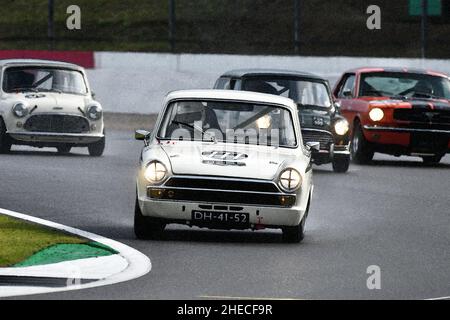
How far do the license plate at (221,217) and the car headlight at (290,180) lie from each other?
44 cm

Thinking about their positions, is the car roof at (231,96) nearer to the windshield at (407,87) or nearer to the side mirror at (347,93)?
the side mirror at (347,93)

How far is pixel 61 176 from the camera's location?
71.3ft

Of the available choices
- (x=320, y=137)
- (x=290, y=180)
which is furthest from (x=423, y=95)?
(x=290, y=180)

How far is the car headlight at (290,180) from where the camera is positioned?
14.1 metres

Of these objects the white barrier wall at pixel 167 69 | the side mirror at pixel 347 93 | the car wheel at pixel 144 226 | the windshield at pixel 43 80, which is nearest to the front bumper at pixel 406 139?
the side mirror at pixel 347 93

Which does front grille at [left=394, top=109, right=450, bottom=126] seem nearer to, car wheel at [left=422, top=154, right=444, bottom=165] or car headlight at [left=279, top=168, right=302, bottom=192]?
car wheel at [left=422, top=154, right=444, bottom=165]

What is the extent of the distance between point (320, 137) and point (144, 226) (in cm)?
929

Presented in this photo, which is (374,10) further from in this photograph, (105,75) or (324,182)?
(324,182)

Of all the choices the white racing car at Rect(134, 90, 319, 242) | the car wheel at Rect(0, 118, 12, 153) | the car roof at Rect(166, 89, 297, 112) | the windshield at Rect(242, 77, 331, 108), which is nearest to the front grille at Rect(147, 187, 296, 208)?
the white racing car at Rect(134, 90, 319, 242)

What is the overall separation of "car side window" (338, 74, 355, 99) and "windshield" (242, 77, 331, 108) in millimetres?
1944

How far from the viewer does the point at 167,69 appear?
37688 millimetres

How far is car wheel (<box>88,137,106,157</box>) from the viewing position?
26.5 meters

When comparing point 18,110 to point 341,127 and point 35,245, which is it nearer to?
point 341,127

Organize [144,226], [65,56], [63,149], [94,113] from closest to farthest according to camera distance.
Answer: [144,226] → [94,113] → [63,149] → [65,56]
